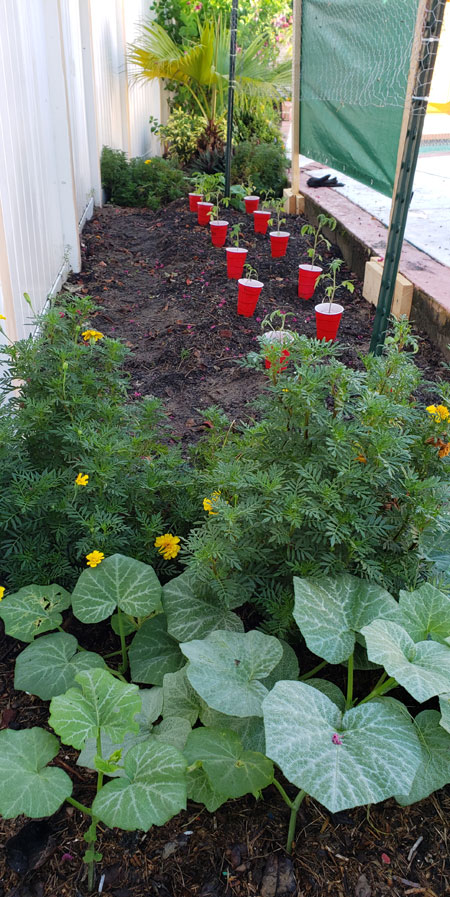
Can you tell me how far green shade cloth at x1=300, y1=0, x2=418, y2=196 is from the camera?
3.87 m

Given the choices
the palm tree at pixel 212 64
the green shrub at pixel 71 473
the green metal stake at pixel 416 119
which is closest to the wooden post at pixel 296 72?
the palm tree at pixel 212 64

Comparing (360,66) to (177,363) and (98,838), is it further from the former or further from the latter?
(98,838)

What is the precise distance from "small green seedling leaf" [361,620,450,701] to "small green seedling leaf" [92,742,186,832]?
43 cm

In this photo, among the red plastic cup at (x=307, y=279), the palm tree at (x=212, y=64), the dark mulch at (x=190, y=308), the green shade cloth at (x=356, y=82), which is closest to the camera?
the dark mulch at (x=190, y=308)

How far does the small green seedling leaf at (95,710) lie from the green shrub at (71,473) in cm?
45

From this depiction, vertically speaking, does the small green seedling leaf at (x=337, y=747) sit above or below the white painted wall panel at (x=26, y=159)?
below

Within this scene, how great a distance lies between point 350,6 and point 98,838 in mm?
5259

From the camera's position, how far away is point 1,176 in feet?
9.42

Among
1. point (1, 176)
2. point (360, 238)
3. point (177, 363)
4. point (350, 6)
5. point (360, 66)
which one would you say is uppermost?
point (350, 6)

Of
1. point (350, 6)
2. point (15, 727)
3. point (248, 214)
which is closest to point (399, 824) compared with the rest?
point (15, 727)

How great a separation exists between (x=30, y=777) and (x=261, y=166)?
7.31m

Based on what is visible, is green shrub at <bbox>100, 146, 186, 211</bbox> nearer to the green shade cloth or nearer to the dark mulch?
the dark mulch

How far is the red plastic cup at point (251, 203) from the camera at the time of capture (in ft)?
20.9

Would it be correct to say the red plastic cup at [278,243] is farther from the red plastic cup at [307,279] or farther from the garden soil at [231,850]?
the garden soil at [231,850]
